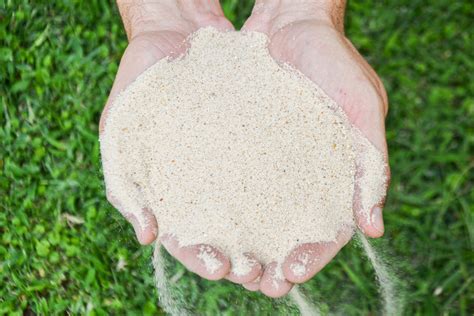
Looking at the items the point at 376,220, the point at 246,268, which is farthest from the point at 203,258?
the point at 376,220

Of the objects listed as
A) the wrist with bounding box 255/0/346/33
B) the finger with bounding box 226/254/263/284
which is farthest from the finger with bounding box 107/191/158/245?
the wrist with bounding box 255/0/346/33

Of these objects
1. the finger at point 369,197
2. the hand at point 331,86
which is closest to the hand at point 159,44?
the hand at point 331,86

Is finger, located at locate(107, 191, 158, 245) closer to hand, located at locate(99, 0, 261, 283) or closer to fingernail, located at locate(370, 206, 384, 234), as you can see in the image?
hand, located at locate(99, 0, 261, 283)

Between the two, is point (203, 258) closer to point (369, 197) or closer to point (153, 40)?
point (369, 197)

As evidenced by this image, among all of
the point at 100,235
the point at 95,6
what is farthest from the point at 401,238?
the point at 95,6

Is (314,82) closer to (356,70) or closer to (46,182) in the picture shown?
(356,70)

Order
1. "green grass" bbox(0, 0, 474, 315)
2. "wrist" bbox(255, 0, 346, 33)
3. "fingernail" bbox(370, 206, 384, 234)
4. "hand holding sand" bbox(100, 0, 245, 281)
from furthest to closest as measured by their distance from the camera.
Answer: "green grass" bbox(0, 0, 474, 315)
"wrist" bbox(255, 0, 346, 33)
"hand holding sand" bbox(100, 0, 245, 281)
"fingernail" bbox(370, 206, 384, 234)

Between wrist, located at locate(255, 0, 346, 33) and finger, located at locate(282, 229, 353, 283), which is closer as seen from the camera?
finger, located at locate(282, 229, 353, 283)

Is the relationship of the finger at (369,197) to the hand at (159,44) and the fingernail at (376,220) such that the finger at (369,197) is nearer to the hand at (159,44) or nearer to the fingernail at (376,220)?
the fingernail at (376,220)
